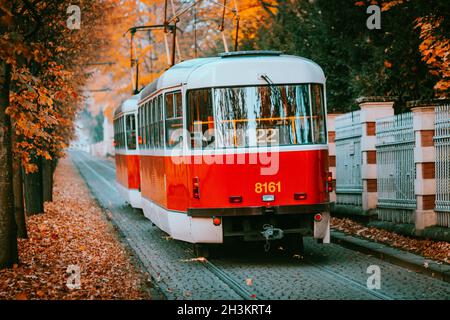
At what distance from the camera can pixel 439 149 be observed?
1442cm

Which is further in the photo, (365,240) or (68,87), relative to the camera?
(68,87)

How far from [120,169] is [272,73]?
46.4ft

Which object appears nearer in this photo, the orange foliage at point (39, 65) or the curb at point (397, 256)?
the orange foliage at point (39, 65)

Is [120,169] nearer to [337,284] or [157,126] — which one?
[157,126]

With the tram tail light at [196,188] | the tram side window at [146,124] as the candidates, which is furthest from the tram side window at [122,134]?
the tram tail light at [196,188]

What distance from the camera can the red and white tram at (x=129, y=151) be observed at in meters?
23.0

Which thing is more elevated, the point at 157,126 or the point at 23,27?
the point at 23,27

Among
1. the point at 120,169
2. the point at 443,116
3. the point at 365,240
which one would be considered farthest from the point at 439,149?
the point at 120,169

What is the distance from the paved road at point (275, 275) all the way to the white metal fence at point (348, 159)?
3278 mm

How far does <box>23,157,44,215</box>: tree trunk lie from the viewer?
21.2 m

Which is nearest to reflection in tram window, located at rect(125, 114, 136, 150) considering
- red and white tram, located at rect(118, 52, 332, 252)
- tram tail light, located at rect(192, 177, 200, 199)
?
red and white tram, located at rect(118, 52, 332, 252)

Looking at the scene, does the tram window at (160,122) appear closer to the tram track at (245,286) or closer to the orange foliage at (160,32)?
the tram track at (245,286)

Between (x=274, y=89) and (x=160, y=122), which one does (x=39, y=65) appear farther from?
(x=274, y=89)
